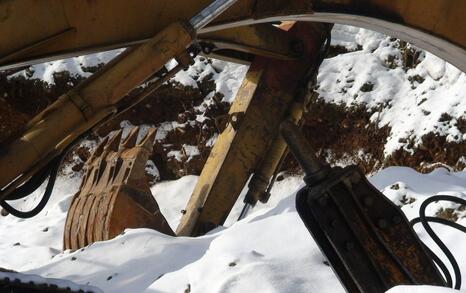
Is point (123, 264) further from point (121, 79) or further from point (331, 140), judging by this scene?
point (331, 140)

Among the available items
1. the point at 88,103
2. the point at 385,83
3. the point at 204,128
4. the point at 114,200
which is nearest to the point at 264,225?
the point at 114,200

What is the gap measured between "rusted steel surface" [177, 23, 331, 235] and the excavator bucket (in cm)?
57

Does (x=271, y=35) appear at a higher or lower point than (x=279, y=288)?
higher

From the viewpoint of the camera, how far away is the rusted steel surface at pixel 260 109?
536 centimetres

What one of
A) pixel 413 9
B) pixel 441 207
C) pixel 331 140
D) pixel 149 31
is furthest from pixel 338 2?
pixel 331 140

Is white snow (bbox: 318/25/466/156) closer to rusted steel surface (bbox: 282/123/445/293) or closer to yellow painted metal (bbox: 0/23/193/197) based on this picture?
yellow painted metal (bbox: 0/23/193/197)

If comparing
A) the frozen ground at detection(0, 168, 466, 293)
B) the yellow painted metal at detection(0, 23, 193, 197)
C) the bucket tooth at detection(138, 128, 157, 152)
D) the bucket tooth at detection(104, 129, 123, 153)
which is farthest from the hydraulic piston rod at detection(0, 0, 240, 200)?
the bucket tooth at detection(104, 129, 123, 153)

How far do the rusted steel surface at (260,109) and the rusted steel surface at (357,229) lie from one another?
290 centimetres

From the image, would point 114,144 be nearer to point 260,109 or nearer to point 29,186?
point 260,109

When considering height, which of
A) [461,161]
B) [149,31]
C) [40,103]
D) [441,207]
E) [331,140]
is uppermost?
[40,103]

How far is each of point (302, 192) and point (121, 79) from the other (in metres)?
0.77

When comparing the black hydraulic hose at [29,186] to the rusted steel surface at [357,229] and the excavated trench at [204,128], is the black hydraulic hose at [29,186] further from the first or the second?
the excavated trench at [204,128]

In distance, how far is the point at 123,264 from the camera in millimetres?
4523

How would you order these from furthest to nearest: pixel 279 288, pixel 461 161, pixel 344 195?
pixel 461 161
pixel 279 288
pixel 344 195
